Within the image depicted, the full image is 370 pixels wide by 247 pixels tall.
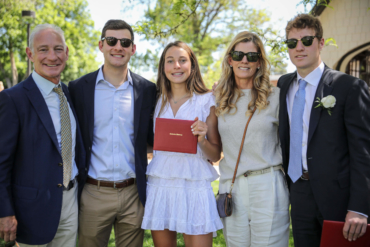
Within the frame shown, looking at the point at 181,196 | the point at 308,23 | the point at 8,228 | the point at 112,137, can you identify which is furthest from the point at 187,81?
the point at 8,228

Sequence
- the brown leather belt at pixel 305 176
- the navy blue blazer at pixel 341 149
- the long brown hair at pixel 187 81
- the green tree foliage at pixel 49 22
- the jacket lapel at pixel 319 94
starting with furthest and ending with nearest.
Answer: the green tree foliage at pixel 49 22
the long brown hair at pixel 187 81
the brown leather belt at pixel 305 176
the jacket lapel at pixel 319 94
the navy blue blazer at pixel 341 149

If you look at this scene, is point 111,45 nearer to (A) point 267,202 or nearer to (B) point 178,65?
(B) point 178,65

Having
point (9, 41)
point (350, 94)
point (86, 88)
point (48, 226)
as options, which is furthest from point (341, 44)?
point (9, 41)

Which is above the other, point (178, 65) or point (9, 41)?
point (9, 41)

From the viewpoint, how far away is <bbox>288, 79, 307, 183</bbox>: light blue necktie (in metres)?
3.13

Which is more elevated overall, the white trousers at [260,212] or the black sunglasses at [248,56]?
the black sunglasses at [248,56]

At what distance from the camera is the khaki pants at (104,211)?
3512mm

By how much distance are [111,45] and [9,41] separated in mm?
24354

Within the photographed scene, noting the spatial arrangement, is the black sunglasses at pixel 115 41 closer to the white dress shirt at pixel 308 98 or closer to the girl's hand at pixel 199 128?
the girl's hand at pixel 199 128

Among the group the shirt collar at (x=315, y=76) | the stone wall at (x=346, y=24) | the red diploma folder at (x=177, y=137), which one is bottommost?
the red diploma folder at (x=177, y=137)

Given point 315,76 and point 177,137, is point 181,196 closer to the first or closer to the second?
point 177,137

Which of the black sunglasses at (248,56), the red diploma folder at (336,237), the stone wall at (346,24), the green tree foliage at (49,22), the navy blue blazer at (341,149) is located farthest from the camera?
the green tree foliage at (49,22)

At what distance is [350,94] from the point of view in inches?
113

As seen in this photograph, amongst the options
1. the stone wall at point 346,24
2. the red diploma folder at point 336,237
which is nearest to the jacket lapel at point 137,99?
the red diploma folder at point 336,237
